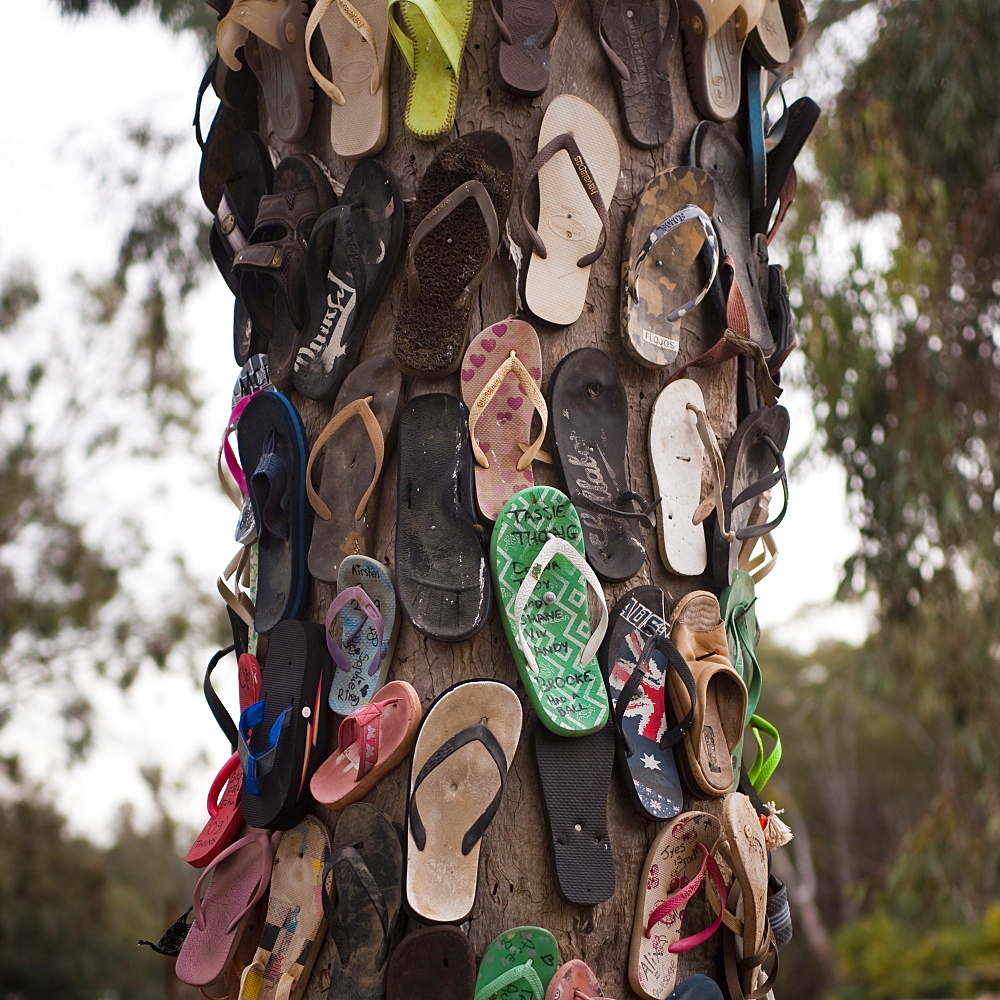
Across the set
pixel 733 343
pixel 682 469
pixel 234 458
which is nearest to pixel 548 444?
pixel 682 469

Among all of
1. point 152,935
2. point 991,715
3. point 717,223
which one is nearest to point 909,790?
point 152,935

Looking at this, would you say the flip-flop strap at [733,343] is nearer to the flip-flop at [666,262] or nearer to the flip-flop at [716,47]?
the flip-flop at [666,262]

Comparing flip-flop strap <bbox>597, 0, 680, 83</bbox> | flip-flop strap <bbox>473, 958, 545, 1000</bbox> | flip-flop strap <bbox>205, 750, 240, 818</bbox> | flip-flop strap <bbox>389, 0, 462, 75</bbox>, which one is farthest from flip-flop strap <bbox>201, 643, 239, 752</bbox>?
flip-flop strap <bbox>597, 0, 680, 83</bbox>

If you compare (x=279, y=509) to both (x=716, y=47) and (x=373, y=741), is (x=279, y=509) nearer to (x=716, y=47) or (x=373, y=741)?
(x=373, y=741)

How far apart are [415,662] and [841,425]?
4.08 m

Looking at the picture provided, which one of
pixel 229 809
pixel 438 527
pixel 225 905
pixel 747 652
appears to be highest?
pixel 438 527

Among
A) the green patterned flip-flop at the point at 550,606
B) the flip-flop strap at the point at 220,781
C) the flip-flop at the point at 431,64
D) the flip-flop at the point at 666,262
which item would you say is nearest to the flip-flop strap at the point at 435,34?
the flip-flop at the point at 431,64

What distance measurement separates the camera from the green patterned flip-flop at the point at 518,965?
3.15 ft

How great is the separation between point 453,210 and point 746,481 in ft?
1.54

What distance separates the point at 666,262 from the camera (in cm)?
122

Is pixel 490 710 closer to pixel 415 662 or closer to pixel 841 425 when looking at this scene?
pixel 415 662

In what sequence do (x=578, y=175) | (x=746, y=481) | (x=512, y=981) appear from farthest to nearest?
(x=746, y=481), (x=578, y=175), (x=512, y=981)

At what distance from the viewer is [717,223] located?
1.28m

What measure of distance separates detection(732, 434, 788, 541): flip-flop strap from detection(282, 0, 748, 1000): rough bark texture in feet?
0.20
